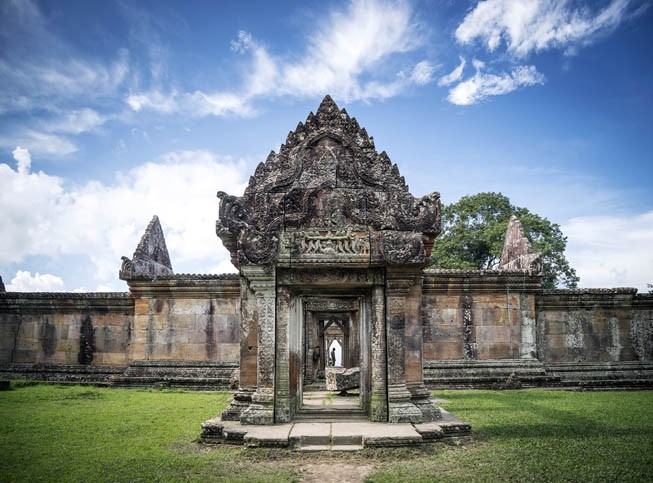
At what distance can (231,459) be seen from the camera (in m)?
5.80

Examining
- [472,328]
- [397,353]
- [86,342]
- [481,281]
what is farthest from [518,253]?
[86,342]

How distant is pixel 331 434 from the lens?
6340 mm

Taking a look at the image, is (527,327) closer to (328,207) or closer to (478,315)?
(478,315)

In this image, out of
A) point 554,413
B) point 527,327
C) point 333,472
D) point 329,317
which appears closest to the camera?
point 333,472

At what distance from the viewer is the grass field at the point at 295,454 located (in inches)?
206

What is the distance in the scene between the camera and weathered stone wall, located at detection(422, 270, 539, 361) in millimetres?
14203

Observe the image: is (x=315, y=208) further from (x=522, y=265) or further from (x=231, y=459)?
(x=522, y=265)

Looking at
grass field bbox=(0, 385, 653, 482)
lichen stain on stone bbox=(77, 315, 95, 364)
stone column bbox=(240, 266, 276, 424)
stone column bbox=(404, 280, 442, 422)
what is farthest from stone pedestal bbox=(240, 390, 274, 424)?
lichen stain on stone bbox=(77, 315, 95, 364)

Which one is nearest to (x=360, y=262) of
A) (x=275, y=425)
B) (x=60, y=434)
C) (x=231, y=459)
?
(x=275, y=425)

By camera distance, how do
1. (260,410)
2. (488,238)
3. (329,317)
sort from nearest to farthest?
(260,410)
(329,317)
(488,238)

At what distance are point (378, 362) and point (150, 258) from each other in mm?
12040

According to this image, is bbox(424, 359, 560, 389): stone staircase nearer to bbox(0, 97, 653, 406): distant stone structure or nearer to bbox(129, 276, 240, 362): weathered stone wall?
bbox(0, 97, 653, 406): distant stone structure

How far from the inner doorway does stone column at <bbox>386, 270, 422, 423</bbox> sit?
0.83 metres

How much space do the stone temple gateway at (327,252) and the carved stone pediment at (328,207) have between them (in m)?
0.02
